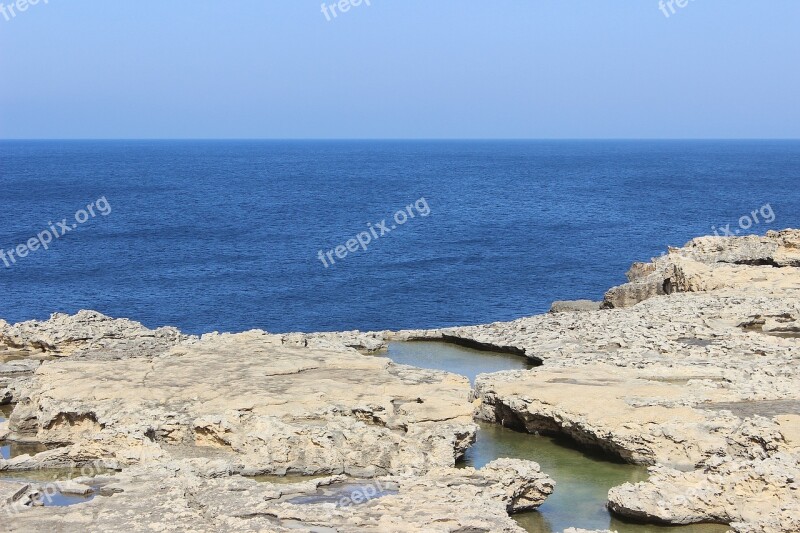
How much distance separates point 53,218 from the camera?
99062 millimetres

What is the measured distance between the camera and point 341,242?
85.2 meters

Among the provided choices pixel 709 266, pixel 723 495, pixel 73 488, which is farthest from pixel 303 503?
pixel 709 266

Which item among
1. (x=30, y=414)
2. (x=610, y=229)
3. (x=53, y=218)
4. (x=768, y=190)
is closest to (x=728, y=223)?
(x=610, y=229)

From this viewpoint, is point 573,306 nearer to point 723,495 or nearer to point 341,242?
point 723,495

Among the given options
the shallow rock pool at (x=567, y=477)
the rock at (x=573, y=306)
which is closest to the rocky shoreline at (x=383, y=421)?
the shallow rock pool at (x=567, y=477)

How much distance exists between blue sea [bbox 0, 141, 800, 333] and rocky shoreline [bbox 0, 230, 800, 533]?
2448cm

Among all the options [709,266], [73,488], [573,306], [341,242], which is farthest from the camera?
[341,242]

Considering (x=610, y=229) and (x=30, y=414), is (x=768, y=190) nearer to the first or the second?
(x=610, y=229)

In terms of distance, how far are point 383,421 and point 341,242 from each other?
63464mm

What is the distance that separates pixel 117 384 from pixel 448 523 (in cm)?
1160

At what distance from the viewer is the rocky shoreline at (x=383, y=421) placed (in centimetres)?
1680

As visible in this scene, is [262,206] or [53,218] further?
[262,206]

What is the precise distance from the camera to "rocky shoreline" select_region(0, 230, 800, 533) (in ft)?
55.1

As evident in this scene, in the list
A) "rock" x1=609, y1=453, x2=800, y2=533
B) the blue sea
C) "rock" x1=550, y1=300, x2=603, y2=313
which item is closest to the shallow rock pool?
"rock" x1=609, y1=453, x2=800, y2=533
